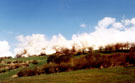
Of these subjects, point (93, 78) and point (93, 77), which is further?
point (93, 77)

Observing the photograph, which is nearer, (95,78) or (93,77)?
(95,78)

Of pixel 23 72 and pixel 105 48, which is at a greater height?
pixel 105 48

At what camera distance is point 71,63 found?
2106 cm

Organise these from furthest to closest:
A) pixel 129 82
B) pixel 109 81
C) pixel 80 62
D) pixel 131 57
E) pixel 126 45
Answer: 1. pixel 126 45
2. pixel 80 62
3. pixel 131 57
4. pixel 109 81
5. pixel 129 82

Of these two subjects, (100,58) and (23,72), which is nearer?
(100,58)

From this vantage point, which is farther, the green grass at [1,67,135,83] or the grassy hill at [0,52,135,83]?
the grassy hill at [0,52,135,83]

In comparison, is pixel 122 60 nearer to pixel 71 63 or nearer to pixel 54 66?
pixel 71 63

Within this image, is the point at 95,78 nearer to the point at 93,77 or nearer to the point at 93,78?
the point at 93,78

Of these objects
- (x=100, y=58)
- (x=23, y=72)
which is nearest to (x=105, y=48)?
(x=100, y=58)

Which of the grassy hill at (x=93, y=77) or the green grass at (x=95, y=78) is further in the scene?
the grassy hill at (x=93, y=77)

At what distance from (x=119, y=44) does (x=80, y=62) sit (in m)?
13.0

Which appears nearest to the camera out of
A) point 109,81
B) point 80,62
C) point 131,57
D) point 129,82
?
point 129,82

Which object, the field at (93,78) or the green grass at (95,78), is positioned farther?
the field at (93,78)

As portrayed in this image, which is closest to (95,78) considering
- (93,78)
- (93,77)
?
(93,78)
